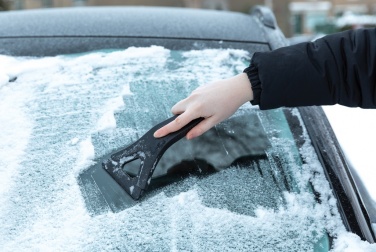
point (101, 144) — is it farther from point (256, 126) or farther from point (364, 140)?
point (364, 140)

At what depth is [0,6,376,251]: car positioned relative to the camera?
1.24 m

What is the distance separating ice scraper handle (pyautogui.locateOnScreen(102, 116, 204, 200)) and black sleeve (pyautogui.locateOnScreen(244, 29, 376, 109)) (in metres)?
0.18

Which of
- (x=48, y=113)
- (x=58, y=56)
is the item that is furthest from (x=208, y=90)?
(x=58, y=56)

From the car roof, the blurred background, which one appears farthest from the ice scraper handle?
the blurred background

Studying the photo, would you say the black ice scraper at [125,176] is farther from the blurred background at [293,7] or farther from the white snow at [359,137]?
the blurred background at [293,7]

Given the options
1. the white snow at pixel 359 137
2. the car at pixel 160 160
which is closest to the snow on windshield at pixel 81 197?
the car at pixel 160 160

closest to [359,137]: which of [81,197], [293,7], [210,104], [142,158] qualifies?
[210,104]

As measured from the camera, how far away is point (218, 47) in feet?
5.94

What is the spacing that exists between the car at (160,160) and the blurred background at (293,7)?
61.8 feet

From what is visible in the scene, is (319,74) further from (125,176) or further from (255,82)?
(125,176)

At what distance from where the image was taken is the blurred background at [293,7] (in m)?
24.0

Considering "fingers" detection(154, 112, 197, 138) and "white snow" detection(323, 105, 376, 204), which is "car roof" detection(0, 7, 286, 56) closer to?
"white snow" detection(323, 105, 376, 204)

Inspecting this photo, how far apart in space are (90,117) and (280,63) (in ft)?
1.68

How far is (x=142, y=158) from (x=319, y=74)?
0.46 metres
